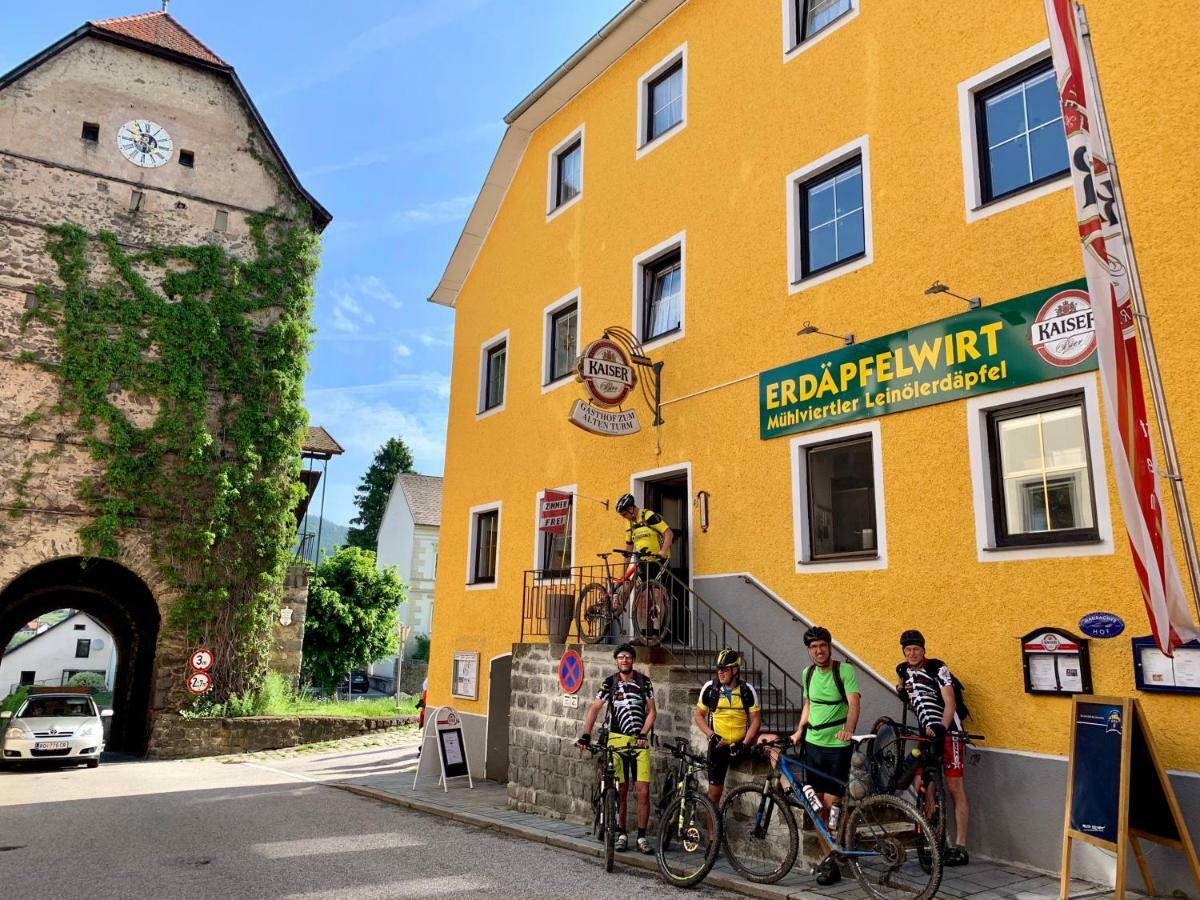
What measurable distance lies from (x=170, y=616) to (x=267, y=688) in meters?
2.79

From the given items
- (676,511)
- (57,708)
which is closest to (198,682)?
(57,708)

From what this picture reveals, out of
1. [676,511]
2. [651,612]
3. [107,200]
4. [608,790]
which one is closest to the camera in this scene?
[608,790]

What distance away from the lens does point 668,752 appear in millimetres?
9000

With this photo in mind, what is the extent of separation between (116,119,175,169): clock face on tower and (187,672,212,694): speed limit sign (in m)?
12.2

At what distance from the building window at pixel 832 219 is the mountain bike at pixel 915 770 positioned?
15.8 feet

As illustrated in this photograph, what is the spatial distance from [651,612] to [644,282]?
5.18 metres

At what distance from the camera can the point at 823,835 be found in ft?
21.9

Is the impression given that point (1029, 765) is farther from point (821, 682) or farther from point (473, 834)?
point (473, 834)

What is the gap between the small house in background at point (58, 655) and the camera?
56.9 meters

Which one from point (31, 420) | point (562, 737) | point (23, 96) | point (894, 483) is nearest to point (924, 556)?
point (894, 483)

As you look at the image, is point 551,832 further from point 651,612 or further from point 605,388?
point 605,388

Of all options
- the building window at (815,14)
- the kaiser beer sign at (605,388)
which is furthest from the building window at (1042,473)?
the building window at (815,14)

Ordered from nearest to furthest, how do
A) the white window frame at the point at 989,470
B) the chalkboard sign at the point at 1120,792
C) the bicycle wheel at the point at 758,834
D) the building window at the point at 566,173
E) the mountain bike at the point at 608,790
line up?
1. the chalkboard sign at the point at 1120,792
2. the bicycle wheel at the point at 758,834
3. the white window frame at the point at 989,470
4. the mountain bike at the point at 608,790
5. the building window at the point at 566,173

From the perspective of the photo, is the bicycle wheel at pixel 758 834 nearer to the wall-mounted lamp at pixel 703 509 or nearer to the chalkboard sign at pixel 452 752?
the wall-mounted lamp at pixel 703 509
